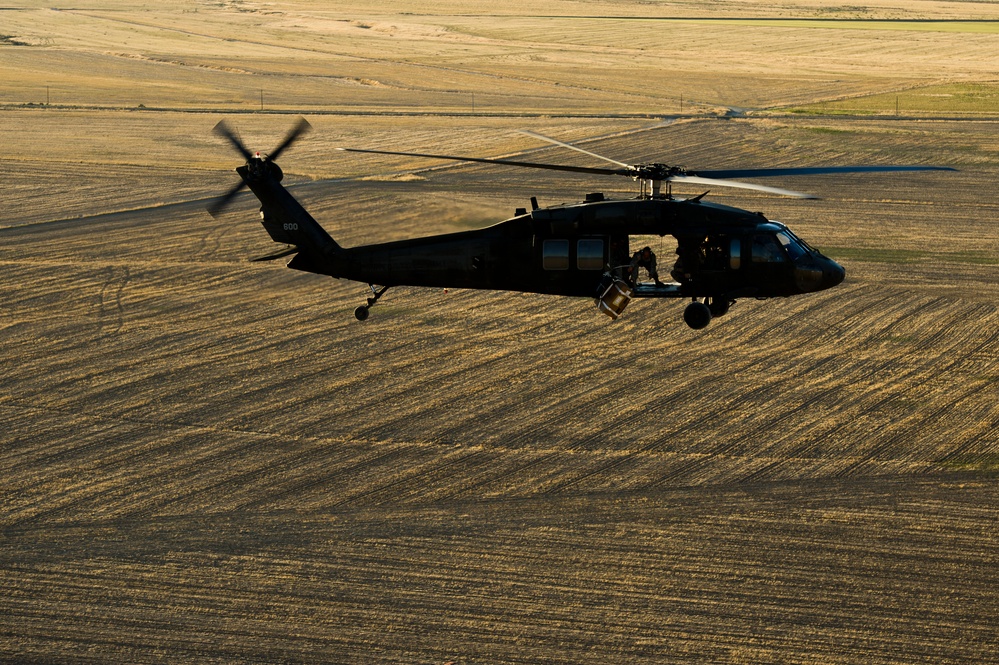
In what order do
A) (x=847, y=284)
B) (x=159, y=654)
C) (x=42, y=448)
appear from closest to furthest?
(x=159, y=654)
(x=42, y=448)
(x=847, y=284)

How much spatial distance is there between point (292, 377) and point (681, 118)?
51845 mm

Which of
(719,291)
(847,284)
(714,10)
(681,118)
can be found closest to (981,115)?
(681,118)

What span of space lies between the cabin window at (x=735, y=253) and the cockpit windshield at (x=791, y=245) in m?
0.90

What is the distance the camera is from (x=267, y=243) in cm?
4606

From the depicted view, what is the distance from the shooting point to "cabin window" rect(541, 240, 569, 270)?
2728cm

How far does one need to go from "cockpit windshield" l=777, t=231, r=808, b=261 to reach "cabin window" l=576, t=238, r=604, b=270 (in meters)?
3.84

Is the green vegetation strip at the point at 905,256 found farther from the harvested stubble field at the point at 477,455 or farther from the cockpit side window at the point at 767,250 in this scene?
the cockpit side window at the point at 767,250

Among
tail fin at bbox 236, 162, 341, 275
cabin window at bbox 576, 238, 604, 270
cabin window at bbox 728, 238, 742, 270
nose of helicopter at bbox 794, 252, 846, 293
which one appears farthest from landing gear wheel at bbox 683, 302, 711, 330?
tail fin at bbox 236, 162, 341, 275

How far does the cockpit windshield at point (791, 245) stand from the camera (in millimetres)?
27094

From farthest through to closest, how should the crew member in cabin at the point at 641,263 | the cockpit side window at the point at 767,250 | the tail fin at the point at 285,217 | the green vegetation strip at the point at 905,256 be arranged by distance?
the green vegetation strip at the point at 905,256
the tail fin at the point at 285,217
the crew member in cabin at the point at 641,263
the cockpit side window at the point at 767,250

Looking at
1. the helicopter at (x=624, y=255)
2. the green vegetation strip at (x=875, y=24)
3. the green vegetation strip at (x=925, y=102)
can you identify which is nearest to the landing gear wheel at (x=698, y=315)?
the helicopter at (x=624, y=255)

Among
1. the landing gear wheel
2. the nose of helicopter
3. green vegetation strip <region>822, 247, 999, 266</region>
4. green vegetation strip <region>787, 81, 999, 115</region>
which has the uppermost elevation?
the nose of helicopter

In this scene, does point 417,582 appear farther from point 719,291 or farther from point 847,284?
point 847,284

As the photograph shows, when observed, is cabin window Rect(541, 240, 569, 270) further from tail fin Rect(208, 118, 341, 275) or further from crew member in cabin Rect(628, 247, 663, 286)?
tail fin Rect(208, 118, 341, 275)
